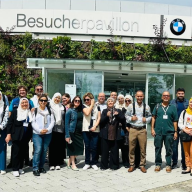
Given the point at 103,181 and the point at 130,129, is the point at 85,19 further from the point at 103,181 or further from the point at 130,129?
the point at 103,181

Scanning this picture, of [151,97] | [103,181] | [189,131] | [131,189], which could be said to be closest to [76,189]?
[103,181]

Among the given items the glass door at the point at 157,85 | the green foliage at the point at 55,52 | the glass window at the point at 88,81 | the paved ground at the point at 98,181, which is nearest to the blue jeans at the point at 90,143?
the paved ground at the point at 98,181

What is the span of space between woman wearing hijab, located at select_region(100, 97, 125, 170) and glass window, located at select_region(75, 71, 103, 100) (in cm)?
413

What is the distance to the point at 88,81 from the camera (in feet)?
32.7

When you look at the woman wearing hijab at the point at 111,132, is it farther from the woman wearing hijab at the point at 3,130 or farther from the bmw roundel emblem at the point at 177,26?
the bmw roundel emblem at the point at 177,26

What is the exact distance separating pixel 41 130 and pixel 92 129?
1147mm

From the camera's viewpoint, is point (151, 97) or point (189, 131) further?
point (151, 97)

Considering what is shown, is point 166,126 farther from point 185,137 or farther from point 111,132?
point 111,132

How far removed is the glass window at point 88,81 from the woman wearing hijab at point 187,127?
188 inches

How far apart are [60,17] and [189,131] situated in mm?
7978

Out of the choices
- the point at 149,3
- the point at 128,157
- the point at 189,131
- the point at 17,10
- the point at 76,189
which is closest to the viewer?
the point at 76,189

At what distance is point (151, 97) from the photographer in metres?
10.3

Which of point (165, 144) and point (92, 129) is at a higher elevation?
point (92, 129)

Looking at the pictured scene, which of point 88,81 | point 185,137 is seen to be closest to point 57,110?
point 185,137
